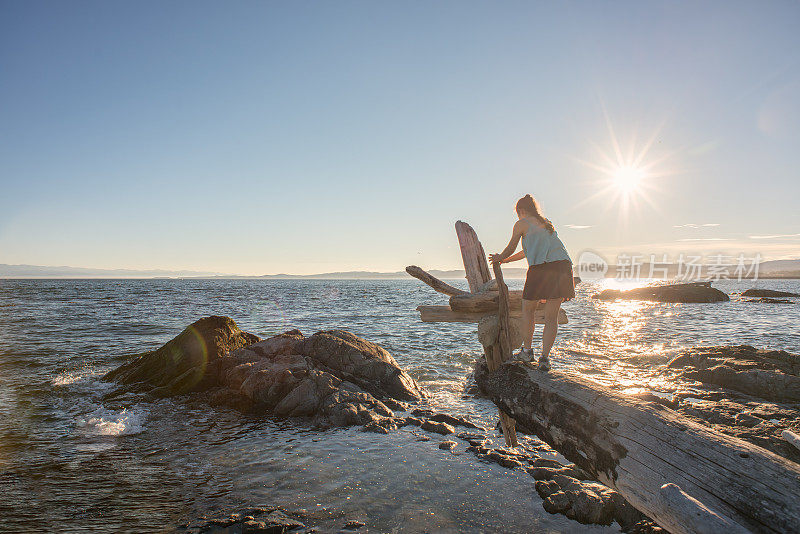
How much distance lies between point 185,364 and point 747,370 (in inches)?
609

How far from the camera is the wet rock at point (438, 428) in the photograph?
326 inches

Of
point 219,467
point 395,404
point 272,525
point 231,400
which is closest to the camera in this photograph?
point 272,525

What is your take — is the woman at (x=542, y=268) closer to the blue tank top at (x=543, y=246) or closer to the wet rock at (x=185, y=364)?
the blue tank top at (x=543, y=246)

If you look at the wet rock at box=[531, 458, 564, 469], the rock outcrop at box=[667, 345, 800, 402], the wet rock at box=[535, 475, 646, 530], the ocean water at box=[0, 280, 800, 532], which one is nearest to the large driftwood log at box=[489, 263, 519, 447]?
the wet rock at box=[531, 458, 564, 469]

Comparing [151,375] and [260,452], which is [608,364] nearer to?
[260,452]

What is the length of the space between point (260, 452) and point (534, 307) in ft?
17.6

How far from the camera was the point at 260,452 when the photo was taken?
7426mm

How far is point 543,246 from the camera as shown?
613cm

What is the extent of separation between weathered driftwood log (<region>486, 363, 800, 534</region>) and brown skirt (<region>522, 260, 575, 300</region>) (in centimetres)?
116

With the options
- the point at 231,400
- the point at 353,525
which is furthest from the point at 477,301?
the point at 231,400

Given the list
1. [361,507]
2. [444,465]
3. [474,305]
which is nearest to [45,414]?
[361,507]

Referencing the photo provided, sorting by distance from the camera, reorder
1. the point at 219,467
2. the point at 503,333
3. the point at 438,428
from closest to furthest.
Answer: the point at 503,333 → the point at 219,467 → the point at 438,428

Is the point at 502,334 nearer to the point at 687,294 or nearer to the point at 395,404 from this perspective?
the point at 395,404

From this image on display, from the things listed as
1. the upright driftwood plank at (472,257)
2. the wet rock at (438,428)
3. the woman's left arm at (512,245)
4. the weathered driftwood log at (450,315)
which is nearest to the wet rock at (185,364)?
the wet rock at (438,428)
